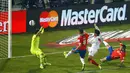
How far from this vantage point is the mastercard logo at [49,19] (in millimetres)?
31750

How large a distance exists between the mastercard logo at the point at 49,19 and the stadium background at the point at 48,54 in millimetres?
518

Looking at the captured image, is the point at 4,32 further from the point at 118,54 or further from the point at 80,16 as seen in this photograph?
the point at 118,54

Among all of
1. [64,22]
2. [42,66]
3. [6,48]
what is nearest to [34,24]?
[64,22]

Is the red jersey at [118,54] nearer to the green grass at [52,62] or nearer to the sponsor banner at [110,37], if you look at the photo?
the green grass at [52,62]

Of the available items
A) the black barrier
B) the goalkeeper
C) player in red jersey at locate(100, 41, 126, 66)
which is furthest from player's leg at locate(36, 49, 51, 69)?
the black barrier

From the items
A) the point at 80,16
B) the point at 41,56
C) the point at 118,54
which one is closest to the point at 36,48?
the point at 41,56

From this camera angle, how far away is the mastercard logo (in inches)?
1250

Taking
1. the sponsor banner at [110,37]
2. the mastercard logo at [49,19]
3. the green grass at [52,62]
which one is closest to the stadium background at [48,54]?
the green grass at [52,62]

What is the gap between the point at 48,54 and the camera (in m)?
26.4

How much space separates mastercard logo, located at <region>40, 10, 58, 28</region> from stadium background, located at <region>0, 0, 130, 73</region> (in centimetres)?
52

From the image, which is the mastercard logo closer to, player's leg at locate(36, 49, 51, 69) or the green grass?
the green grass

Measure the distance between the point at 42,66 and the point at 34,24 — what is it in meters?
8.60

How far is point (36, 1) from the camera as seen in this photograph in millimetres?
36750

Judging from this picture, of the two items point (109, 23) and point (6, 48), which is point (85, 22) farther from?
point (6, 48)
